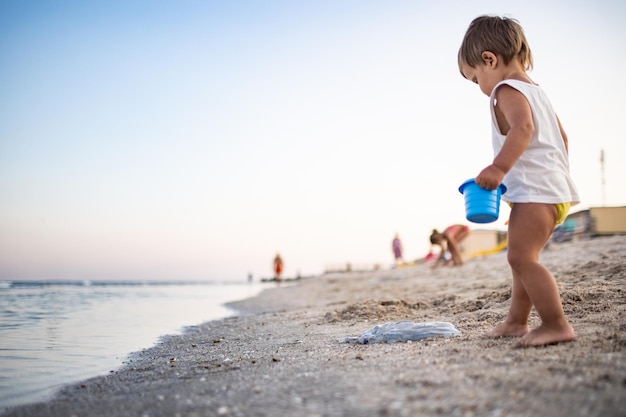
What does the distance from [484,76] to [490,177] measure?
856mm

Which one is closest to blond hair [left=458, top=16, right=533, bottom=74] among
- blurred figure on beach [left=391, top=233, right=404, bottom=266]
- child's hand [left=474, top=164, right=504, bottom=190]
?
child's hand [left=474, top=164, right=504, bottom=190]

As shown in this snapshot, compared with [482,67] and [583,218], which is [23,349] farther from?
[583,218]

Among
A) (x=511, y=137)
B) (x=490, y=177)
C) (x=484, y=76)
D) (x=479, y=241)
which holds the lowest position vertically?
(x=479, y=241)

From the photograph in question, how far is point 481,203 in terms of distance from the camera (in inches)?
102

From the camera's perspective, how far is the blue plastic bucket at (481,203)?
259 cm

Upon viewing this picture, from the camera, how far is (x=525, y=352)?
237 cm

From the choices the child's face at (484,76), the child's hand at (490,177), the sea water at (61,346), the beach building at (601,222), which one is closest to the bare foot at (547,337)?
the child's hand at (490,177)

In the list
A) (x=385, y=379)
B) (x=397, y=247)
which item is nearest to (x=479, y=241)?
(x=397, y=247)

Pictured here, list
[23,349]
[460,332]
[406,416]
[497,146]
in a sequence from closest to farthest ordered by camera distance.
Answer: [406,416] → [497,146] → [460,332] → [23,349]

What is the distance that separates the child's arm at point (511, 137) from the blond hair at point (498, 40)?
0.33 metres

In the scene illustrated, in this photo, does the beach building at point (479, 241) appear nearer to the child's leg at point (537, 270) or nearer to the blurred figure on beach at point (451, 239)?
the blurred figure on beach at point (451, 239)

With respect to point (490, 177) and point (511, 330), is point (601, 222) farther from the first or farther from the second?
point (490, 177)

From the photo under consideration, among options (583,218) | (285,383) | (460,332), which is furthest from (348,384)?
(583,218)

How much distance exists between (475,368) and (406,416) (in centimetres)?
70
